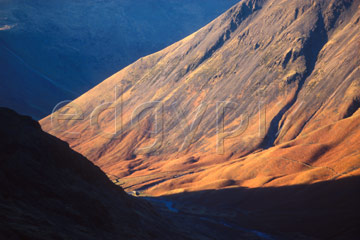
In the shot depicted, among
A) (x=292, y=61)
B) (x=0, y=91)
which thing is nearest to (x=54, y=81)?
(x=0, y=91)

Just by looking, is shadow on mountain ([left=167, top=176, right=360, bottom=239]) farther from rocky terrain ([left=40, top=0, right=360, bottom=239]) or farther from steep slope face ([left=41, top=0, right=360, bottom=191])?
steep slope face ([left=41, top=0, right=360, bottom=191])

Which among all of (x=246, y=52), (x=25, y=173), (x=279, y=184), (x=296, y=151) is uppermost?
(x=246, y=52)

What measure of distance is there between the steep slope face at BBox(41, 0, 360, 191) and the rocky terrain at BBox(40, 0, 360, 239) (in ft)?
1.25

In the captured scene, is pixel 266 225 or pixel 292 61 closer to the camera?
pixel 266 225

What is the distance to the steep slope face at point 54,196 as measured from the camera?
2489cm

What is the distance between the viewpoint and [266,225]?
52219 millimetres

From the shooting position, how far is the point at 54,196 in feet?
103

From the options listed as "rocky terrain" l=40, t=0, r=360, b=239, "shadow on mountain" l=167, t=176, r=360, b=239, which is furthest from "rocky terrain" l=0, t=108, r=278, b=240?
"rocky terrain" l=40, t=0, r=360, b=239

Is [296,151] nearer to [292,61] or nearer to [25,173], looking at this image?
[292,61]

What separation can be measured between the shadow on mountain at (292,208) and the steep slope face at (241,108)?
369 cm

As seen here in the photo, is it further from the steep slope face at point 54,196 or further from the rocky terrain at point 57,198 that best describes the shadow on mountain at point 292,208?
the steep slope face at point 54,196

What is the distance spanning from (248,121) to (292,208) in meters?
46.1

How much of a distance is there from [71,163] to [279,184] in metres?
39.1

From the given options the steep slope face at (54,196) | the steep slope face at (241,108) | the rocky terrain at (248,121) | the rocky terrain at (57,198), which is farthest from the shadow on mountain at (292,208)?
the steep slope face at (54,196)
